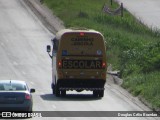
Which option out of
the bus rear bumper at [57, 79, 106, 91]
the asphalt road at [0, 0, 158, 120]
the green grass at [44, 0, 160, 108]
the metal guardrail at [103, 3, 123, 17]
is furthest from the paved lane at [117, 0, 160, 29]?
the bus rear bumper at [57, 79, 106, 91]

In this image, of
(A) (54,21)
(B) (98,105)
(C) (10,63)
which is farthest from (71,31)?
(A) (54,21)

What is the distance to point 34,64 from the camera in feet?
181

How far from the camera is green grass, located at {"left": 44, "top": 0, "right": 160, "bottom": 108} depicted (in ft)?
140

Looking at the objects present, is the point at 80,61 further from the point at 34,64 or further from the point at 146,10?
the point at 146,10

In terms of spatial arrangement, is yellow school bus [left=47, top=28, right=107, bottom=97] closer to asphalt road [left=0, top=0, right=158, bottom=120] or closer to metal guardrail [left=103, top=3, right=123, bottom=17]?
asphalt road [left=0, top=0, right=158, bottom=120]

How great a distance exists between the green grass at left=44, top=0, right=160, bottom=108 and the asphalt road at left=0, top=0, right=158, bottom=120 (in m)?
1.15

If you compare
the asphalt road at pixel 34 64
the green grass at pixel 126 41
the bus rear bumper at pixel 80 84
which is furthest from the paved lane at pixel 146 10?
the bus rear bumper at pixel 80 84

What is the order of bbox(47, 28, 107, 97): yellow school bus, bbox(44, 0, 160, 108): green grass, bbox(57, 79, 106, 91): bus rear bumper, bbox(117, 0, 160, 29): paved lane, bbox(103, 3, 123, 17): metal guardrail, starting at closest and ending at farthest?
bbox(47, 28, 107, 97): yellow school bus < bbox(57, 79, 106, 91): bus rear bumper < bbox(44, 0, 160, 108): green grass < bbox(103, 3, 123, 17): metal guardrail < bbox(117, 0, 160, 29): paved lane

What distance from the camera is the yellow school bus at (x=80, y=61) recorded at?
39.3 m

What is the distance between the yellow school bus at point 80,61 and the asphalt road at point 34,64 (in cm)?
80

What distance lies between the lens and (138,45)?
5672 cm

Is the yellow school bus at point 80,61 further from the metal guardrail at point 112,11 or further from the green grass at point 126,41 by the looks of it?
the metal guardrail at point 112,11

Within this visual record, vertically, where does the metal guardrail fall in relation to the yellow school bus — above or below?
below

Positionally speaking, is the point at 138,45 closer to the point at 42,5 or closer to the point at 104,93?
the point at 104,93
